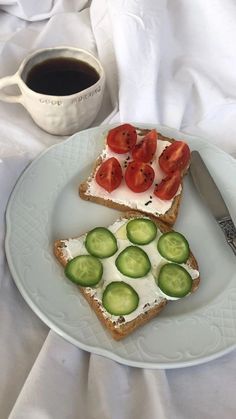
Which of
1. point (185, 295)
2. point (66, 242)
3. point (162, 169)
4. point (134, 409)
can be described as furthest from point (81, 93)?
point (134, 409)

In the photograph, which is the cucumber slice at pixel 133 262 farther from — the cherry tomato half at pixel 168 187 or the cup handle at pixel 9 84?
the cup handle at pixel 9 84

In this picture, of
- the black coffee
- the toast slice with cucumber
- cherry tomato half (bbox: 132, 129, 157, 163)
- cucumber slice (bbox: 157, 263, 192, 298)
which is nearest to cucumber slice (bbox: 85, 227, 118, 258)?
the toast slice with cucumber

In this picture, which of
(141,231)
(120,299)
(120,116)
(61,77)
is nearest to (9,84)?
(61,77)

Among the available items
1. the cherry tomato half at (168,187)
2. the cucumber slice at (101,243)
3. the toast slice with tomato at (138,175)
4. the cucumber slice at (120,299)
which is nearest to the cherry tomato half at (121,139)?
the toast slice with tomato at (138,175)

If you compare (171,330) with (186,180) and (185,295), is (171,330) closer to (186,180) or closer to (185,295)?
(185,295)

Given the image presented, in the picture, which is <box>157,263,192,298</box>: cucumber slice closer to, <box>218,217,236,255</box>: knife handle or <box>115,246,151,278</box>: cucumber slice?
<box>115,246,151,278</box>: cucumber slice

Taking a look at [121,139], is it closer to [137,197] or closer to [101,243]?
[137,197]

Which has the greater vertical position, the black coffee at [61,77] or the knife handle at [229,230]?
the black coffee at [61,77]
